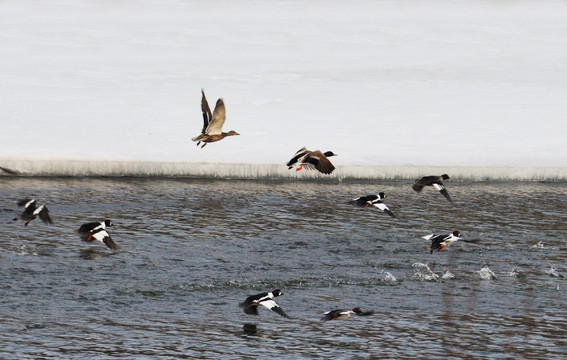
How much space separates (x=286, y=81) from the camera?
22797 millimetres

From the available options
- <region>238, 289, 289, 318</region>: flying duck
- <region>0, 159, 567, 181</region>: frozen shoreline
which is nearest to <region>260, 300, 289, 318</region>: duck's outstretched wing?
<region>238, 289, 289, 318</region>: flying duck

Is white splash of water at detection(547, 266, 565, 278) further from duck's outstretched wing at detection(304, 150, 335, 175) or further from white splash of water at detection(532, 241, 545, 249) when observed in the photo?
duck's outstretched wing at detection(304, 150, 335, 175)

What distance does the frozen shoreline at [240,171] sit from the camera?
56.3ft

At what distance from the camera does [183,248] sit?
1344 cm

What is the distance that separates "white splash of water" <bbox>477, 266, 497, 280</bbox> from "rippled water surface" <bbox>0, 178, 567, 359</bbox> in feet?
0.30

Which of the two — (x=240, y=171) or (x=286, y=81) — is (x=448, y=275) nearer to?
(x=240, y=171)

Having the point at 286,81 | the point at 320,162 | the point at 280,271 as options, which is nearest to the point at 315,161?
the point at 320,162

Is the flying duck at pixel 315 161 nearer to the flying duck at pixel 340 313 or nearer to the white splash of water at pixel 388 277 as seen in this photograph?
the white splash of water at pixel 388 277

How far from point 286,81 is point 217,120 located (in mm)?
7816

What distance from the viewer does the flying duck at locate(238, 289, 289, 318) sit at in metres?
10.4

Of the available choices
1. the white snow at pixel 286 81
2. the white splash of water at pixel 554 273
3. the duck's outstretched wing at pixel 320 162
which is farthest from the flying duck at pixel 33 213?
the white splash of water at pixel 554 273

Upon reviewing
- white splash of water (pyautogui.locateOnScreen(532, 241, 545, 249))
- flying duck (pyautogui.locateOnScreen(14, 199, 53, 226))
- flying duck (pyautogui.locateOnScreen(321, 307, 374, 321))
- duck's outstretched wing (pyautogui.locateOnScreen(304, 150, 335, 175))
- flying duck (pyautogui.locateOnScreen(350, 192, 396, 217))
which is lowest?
flying duck (pyautogui.locateOnScreen(321, 307, 374, 321))

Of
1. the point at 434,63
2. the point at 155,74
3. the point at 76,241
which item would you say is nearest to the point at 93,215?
the point at 76,241

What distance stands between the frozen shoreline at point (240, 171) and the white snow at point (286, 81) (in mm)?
128
